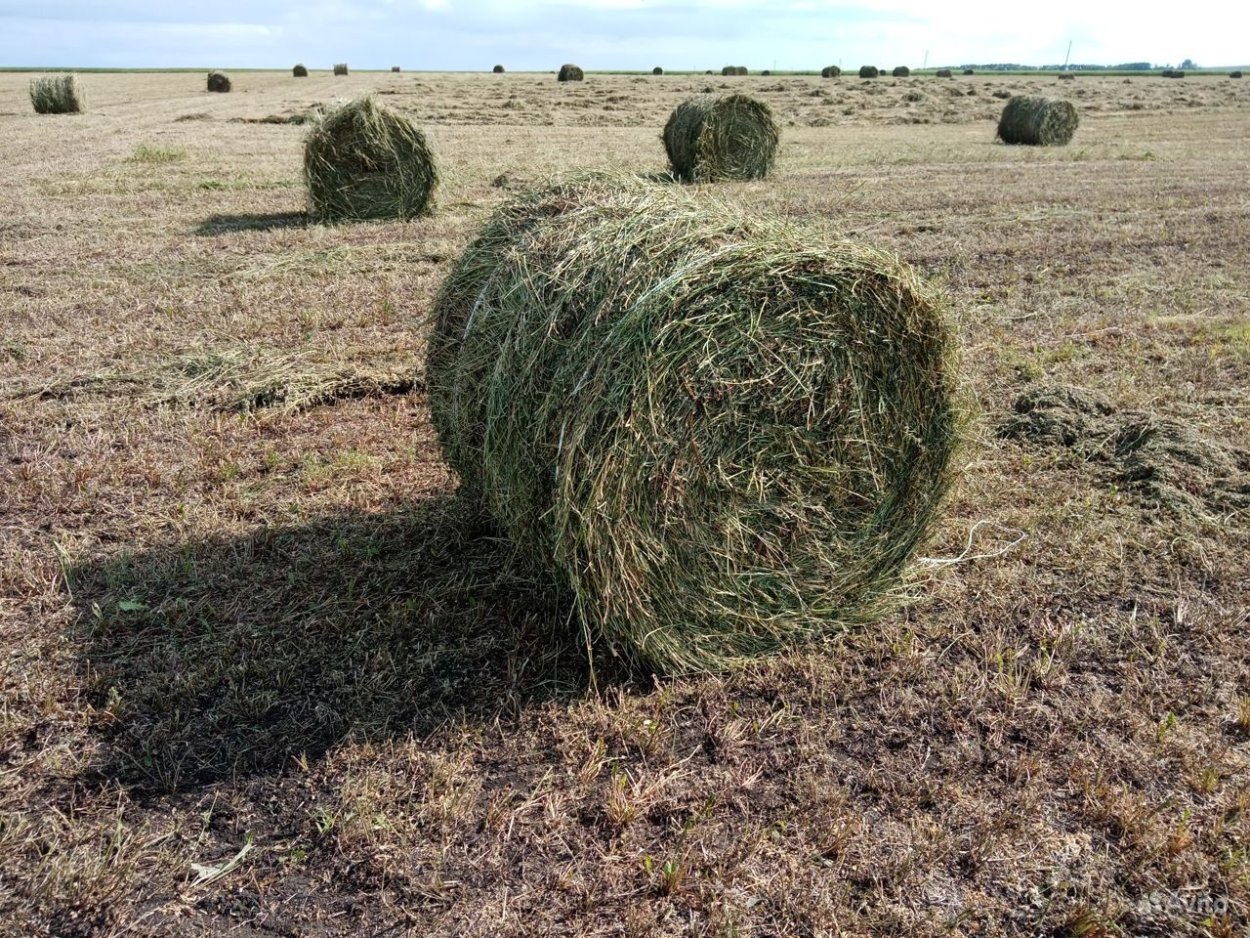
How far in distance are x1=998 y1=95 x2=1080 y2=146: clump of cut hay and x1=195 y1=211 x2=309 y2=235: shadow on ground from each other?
49.2ft

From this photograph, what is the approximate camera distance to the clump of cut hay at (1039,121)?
20.2m

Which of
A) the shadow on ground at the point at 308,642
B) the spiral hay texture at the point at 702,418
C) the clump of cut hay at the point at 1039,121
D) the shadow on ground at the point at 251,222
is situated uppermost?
the clump of cut hay at the point at 1039,121

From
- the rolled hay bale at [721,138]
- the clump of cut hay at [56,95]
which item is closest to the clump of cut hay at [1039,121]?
the rolled hay bale at [721,138]

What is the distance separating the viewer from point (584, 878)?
2.79m

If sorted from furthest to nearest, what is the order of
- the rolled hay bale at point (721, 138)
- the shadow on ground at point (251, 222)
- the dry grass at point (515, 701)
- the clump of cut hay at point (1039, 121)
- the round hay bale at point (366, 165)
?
the clump of cut hay at point (1039, 121) < the rolled hay bale at point (721, 138) < the round hay bale at point (366, 165) < the shadow on ground at point (251, 222) < the dry grass at point (515, 701)

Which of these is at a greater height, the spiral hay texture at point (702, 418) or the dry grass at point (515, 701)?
the spiral hay texture at point (702, 418)

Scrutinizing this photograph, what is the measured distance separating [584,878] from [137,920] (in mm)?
1171

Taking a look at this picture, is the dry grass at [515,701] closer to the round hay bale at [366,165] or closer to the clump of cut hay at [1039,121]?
the round hay bale at [366,165]

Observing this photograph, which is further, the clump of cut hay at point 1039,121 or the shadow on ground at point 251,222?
the clump of cut hay at point 1039,121

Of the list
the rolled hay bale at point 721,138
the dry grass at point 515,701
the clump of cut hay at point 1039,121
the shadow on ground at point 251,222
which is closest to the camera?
the dry grass at point 515,701

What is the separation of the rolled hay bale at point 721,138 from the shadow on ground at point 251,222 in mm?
5531

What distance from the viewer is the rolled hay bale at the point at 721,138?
564 inches

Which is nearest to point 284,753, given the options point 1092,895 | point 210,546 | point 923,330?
point 210,546

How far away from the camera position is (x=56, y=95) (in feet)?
84.5
